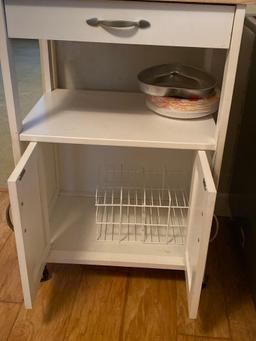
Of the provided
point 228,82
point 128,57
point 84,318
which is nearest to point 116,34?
point 228,82

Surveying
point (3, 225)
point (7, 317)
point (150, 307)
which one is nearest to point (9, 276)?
point (7, 317)

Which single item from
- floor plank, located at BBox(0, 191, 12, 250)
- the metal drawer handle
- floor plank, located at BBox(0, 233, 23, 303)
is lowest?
floor plank, located at BBox(0, 191, 12, 250)

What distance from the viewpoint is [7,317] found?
3.27 feet

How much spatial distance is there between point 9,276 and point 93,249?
258 millimetres

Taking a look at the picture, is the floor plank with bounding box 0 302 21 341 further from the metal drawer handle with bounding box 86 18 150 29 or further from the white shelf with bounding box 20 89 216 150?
the metal drawer handle with bounding box 86 18 150 29

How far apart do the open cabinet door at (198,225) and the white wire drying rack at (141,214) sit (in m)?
0.14

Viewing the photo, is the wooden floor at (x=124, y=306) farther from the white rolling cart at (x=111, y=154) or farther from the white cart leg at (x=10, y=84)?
the white cart leg at (x=10, y=84)

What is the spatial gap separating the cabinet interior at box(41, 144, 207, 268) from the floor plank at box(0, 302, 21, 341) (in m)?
0.16

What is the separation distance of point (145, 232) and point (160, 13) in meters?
0.65

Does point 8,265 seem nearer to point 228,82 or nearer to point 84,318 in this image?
point 84,318

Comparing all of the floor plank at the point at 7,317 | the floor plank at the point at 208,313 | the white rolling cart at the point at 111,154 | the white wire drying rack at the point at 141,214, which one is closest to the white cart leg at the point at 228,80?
the white rolling cart at the point at 111,154

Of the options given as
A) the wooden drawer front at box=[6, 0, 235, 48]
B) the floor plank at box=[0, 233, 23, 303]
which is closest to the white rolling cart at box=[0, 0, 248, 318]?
the wooden drawer front at box=[6, 0, 235, 48]

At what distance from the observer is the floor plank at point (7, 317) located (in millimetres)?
958

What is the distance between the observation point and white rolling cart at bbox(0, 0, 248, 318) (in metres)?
0.76
